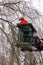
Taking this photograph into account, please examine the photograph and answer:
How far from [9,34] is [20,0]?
27.0 inches

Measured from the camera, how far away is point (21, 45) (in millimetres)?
2172

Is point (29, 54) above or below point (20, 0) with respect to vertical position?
below

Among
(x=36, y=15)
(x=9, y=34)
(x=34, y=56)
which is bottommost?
(x=34, y=56)

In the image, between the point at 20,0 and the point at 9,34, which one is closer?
the point at 9,34

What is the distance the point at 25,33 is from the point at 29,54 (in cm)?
120

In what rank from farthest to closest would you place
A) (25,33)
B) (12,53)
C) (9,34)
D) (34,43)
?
(9,34), (12,53), (25,33), (34,43)

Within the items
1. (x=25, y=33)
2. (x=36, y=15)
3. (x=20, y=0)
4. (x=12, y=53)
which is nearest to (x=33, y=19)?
(x=36, y=15)

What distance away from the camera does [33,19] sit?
3.61 metres

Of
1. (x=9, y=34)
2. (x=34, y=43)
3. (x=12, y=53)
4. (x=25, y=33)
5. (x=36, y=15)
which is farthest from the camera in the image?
(x=36, y=15)

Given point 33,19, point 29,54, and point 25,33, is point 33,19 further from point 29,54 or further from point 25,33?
point 25,33

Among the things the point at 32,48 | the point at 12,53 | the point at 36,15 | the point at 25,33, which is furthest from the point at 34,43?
the point at 36,15

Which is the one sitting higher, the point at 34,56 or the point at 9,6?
the point at 9,6

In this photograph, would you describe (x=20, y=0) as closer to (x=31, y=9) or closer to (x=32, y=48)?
(x=31, y=9)

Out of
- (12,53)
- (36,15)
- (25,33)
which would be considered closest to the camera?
(25,33)
